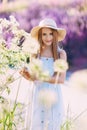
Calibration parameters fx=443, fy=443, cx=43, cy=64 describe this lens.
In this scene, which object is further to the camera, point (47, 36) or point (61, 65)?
point (47, 36)

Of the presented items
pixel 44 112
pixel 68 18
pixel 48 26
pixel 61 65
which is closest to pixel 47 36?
pixel 48 26

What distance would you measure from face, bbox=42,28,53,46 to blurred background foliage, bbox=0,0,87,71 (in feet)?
5.44

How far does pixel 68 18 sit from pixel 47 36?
1738mm

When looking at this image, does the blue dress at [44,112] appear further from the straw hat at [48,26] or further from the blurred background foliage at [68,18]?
the blurred background foliage at [68,18]

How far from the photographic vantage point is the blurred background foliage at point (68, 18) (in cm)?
405

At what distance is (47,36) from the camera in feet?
7.73

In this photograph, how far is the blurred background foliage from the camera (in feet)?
13.3

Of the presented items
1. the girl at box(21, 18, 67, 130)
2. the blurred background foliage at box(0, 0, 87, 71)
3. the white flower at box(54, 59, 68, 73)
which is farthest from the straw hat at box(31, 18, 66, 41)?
the blurred background foliage at box(0, 0, 87, 71)

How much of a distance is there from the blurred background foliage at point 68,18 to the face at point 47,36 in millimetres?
1660

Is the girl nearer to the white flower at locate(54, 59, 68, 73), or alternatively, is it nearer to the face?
the face

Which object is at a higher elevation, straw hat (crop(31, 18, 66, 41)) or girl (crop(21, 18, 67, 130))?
straw hat (crop(31, 18, 66, 41))

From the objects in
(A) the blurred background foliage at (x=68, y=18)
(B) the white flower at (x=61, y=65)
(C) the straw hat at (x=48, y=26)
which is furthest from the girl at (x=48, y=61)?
(A) the blurred background foliage at (x=68, y=18)

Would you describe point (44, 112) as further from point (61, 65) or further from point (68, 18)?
point (68, 18)

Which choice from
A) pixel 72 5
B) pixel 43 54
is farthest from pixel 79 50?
pixel 43 54
